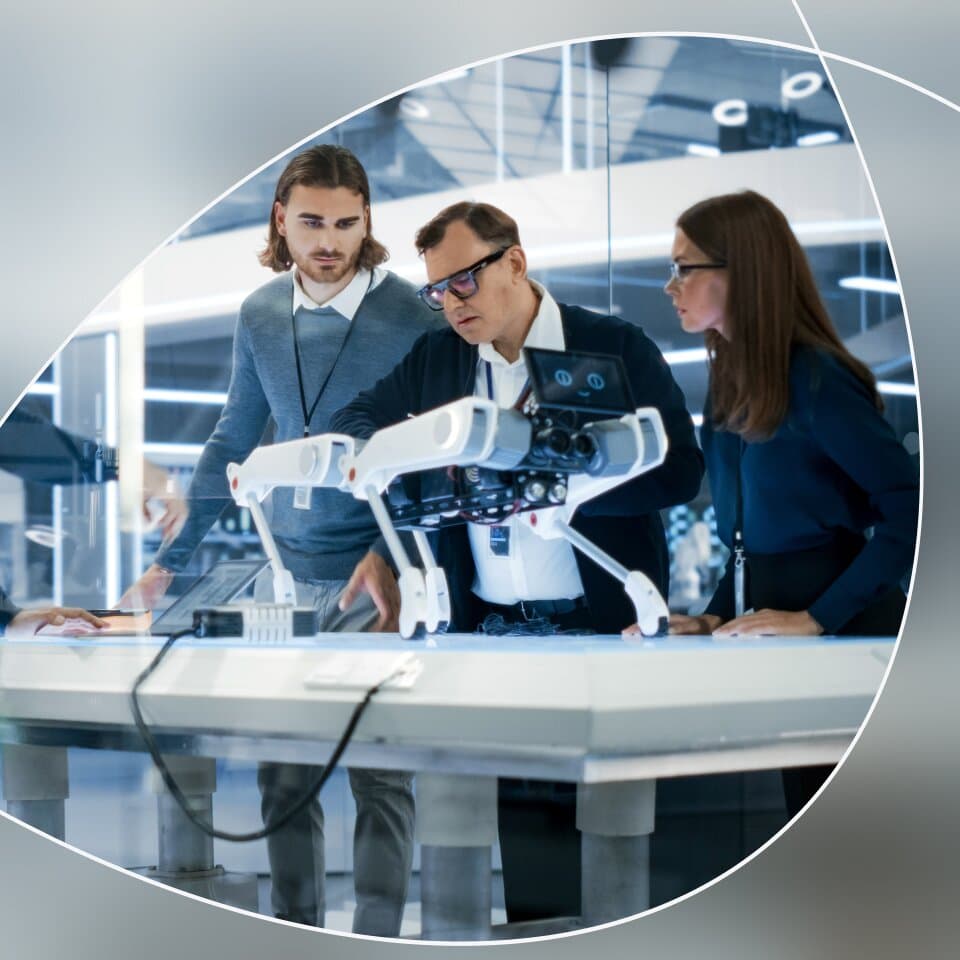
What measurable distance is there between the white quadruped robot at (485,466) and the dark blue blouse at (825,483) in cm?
14

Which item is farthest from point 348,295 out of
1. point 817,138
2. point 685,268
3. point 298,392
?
point 817,138

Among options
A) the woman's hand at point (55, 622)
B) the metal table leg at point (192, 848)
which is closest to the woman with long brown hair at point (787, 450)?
the metal table leg at point (192, 848)

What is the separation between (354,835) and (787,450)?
0.86 m

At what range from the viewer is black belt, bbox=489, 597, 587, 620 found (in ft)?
5.45

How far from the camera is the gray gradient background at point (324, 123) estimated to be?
1690 millimetres

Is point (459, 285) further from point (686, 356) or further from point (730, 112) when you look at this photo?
point (730, 112)

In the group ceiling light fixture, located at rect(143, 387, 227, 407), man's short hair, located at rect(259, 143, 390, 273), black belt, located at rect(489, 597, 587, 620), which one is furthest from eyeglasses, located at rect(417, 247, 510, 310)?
black belt, located at rect(489, 597, 587, 620)

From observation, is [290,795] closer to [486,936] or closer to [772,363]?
[486,936]

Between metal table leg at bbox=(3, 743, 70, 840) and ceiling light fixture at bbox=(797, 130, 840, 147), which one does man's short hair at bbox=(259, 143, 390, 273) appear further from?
metal table leg at bbox=(3, 743, 70, 840)

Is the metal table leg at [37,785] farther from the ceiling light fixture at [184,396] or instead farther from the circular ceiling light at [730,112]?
the circular ceiling light at [730,112]

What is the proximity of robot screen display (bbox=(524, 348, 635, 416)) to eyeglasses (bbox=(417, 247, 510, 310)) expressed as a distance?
0.19m

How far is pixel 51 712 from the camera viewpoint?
70.2 inches

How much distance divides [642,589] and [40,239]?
3.80ft

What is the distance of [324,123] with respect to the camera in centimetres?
183
